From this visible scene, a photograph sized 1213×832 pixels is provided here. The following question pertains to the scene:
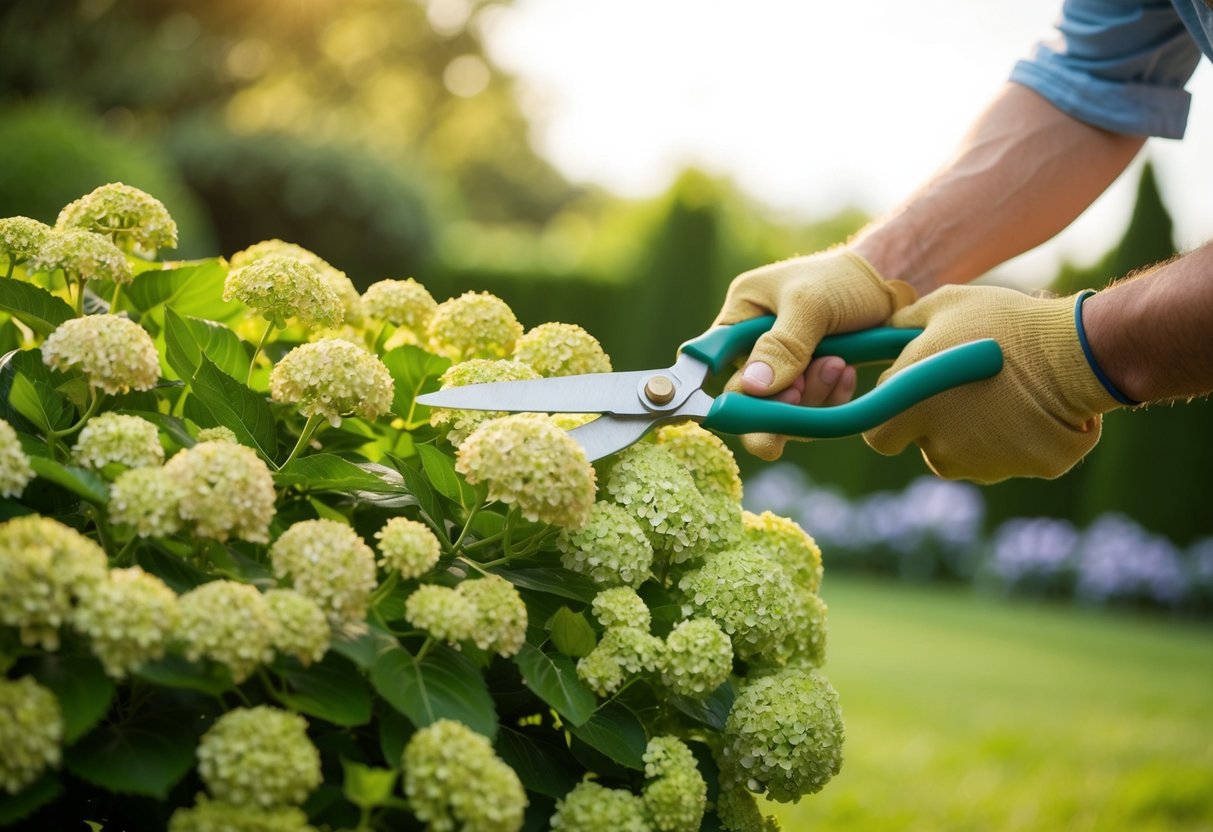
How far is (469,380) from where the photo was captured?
133 centimetres

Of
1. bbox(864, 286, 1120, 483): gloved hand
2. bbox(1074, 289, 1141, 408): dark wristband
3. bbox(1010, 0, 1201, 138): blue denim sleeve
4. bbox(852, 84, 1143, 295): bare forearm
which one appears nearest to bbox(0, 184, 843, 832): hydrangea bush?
bbox(864, 286, 1120, 483): gloved hand

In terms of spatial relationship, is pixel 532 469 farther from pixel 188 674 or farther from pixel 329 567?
pixel 188 674

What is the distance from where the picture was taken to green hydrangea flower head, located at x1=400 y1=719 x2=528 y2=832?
0.91 metres

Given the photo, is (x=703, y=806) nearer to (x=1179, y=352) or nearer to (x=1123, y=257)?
(x=1179, y=352)

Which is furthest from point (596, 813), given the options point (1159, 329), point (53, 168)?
point (53, 168)

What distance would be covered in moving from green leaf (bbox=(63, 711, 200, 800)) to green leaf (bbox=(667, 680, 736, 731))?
0.52 meters

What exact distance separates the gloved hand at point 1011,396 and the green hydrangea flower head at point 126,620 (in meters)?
1.08

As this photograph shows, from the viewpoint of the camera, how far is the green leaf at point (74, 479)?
95 centimetres

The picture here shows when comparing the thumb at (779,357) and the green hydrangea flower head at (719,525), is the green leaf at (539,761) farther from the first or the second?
the thumb at (779,357)

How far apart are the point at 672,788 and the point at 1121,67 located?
5.70 ft

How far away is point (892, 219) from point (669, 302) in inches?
352

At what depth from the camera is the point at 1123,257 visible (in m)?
9.52

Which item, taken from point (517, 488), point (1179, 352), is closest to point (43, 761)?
point (517, 488)

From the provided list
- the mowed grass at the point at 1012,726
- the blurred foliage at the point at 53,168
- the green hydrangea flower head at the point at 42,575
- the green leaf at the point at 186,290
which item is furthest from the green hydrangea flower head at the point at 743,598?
the blurred foliage at the point at 53,168
